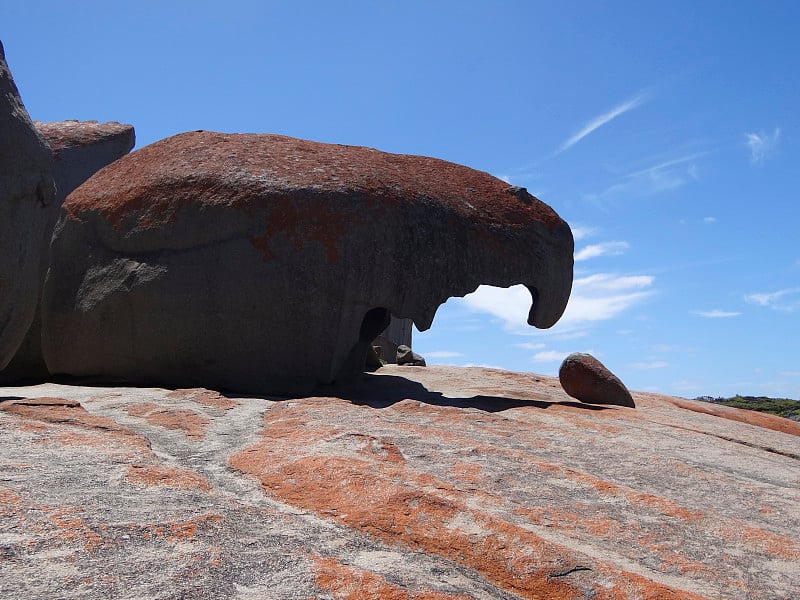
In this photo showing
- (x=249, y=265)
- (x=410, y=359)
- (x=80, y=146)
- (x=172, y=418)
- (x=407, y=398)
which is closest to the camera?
(x=172, y=418)

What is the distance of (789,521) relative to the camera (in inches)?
155

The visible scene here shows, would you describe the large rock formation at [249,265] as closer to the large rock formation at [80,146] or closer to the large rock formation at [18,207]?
the large rock formation at [18,207]

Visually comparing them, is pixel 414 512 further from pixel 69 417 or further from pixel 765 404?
pixel 765 404

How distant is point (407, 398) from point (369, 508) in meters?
4.93

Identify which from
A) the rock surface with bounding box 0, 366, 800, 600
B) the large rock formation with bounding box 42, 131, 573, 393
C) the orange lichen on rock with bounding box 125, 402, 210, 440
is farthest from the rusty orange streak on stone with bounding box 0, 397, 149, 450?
the large rock formation with bounding box 42, 131, 573, 393

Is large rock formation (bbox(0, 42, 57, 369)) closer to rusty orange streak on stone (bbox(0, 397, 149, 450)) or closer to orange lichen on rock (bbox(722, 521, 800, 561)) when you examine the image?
rusty orange streak on stone (bbox(0, 397, 149, 450))

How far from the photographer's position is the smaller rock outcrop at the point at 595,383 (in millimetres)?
8781

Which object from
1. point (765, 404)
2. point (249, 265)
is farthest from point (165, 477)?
point (765, 404)

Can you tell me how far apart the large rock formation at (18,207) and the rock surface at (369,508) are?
110 cm

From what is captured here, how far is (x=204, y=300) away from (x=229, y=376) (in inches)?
30.7

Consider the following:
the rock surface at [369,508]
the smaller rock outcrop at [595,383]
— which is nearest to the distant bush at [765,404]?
the smaller rock outcrop at [595,383]

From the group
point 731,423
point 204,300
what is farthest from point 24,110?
point 731,423

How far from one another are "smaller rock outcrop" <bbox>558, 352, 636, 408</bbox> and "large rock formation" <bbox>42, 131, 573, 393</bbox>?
132 centimetres

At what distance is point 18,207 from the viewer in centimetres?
595
